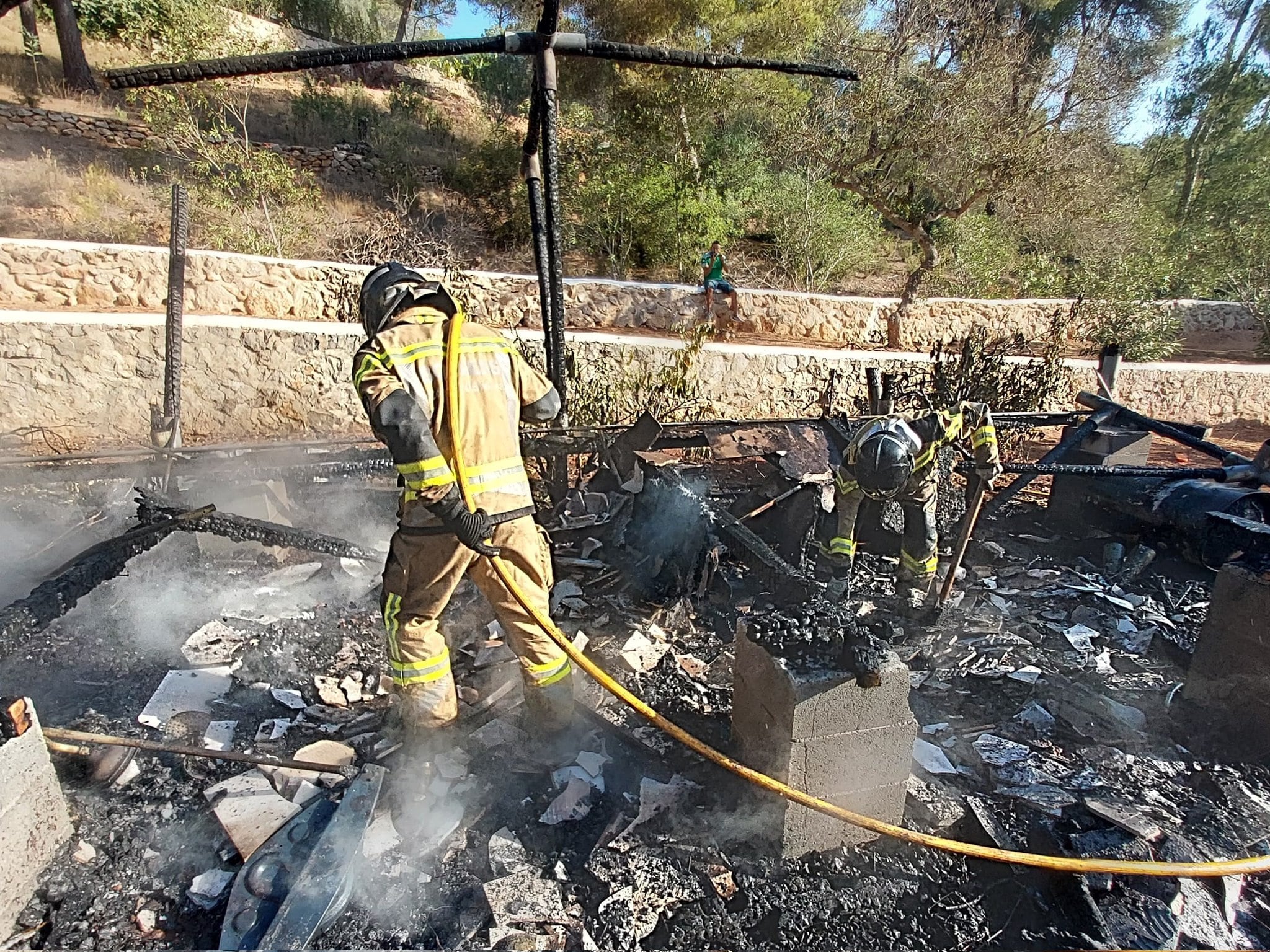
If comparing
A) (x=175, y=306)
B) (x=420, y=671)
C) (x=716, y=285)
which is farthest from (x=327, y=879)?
(x=716, y=285)

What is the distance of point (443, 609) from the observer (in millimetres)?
3201

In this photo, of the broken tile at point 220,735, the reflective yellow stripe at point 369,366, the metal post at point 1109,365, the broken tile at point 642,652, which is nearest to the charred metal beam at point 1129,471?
the broken tile at point 642,652

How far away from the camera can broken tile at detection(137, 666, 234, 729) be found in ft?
11.7

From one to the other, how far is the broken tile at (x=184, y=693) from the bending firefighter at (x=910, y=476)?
3.67 metres

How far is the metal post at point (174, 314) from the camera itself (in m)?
4.71

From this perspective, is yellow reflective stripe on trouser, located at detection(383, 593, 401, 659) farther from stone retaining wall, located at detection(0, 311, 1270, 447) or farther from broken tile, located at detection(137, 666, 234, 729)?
stone retaining wall, located at detection(0, 311, 1270, 447)

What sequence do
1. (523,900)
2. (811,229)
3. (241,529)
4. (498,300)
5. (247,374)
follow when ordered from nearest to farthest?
(523,900), (241,529), (247,374), (498,300), (811,229)

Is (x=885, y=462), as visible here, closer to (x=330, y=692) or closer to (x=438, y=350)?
Result: (x=438, y=350)

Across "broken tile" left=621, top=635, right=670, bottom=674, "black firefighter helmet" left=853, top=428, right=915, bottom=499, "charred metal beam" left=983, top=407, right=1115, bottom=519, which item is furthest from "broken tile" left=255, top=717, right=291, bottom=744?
"charred metal beam" left=983, top=407, right=1115, bottom=519

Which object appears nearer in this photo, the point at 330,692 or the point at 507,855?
the point at 507,855

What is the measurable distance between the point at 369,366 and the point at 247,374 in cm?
621

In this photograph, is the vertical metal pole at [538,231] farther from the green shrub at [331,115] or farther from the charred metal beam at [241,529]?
the green shrub at [331,115]

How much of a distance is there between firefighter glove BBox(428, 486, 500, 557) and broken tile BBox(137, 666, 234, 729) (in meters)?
1.93

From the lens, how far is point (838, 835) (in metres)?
2.82
